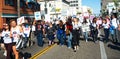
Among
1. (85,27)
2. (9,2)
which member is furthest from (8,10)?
(85,27)

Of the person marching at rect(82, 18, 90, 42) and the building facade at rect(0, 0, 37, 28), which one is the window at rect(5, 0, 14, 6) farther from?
the person marching at rect(82, 18, 90, 42)

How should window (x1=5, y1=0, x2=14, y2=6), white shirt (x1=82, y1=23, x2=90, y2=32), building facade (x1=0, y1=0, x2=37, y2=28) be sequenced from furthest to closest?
1. window (x1=5, y1=0, x2=14, y2=6)
2. building facade (x1=0, y1=0, x2=37, y2=28)
3. white shirt (x1=82, y1=23, x2=90, y2=32)

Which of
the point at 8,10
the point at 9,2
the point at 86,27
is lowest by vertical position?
the point at 86,27

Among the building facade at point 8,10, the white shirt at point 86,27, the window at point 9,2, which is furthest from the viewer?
the window at point 9,2

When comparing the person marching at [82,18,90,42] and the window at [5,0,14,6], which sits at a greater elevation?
the window at [5,0,14,6]

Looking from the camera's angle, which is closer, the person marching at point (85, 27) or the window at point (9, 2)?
the person marching at point (85, 27)

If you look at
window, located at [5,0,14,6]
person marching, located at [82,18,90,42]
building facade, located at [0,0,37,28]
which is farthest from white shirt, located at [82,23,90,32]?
window, located at [5,0,14,6]

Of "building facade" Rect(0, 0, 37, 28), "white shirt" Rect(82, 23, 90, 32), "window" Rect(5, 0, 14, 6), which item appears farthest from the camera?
"window" Rect(5, 0, 14, 6)

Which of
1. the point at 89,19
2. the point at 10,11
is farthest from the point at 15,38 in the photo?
the point at 10,11

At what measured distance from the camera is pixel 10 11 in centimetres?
4600

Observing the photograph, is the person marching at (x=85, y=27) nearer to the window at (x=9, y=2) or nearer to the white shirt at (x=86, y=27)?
the white shirt at (x=86, y=27)

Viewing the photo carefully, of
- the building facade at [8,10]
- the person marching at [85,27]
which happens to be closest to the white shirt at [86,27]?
the person marching at [85,27]

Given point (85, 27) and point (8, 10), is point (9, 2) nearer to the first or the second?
point (8, 10)

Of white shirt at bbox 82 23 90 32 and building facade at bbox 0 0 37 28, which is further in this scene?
building facade at bbox 0 0 37 28
